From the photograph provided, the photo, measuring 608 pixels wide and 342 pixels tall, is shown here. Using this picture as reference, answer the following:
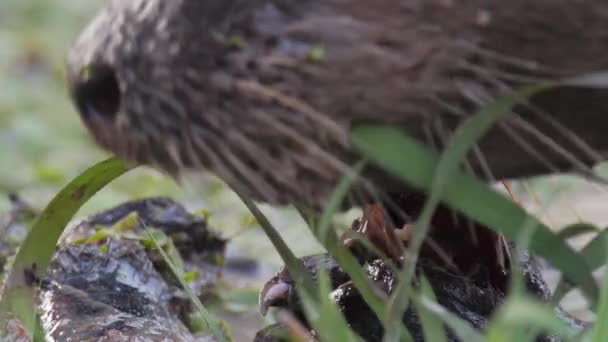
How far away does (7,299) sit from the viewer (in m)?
2.16

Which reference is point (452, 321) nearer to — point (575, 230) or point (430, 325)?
point (430, 325)

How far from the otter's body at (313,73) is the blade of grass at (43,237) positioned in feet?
1.74

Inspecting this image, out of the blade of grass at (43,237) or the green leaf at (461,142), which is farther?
the blade of grass at (43,237)

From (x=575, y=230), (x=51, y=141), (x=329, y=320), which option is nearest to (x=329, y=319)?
(x=329, y=320)

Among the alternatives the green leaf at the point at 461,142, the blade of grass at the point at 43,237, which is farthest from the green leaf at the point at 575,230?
the blade of grass at the point at 43,237

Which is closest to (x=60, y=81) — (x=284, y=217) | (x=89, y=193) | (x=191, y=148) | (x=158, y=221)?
(x=284, y=217)

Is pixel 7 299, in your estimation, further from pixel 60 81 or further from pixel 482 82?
pixel 60 81

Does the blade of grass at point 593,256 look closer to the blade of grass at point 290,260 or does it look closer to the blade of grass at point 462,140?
the blade of grass at point 462,140

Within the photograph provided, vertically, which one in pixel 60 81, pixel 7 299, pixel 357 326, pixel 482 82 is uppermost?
pixel 60 81

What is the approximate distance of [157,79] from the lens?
160 centimetres

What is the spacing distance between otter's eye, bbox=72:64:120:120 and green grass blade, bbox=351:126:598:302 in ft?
1.14

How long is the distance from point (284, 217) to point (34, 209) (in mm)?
980

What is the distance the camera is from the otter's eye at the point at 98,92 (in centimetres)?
166

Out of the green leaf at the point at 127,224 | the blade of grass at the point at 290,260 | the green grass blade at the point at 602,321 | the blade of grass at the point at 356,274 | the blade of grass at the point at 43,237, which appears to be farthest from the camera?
the green leaf at the point at 127,224
